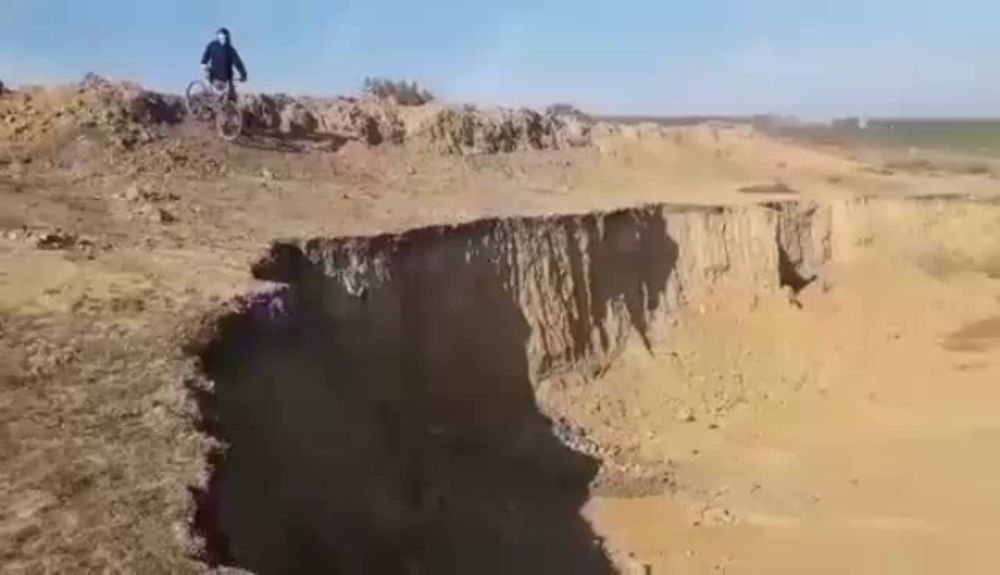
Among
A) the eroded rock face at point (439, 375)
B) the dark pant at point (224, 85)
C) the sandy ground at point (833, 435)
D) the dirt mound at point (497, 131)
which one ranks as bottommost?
the sandy ground at point (833, 435)

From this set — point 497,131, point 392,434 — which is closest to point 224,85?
point 497,131

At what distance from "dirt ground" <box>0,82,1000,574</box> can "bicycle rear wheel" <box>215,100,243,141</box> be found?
0.34 metres

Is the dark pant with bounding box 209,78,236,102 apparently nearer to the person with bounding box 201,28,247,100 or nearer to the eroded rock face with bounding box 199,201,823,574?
the person with bounding box 201,28,247,100

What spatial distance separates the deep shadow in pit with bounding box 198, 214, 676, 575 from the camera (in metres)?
9.66

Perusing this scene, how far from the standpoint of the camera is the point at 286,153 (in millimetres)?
23734

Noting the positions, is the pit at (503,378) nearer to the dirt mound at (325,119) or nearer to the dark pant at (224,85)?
the dark pant at (224,85)

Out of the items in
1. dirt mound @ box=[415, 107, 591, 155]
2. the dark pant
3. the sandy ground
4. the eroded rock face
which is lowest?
the sandy ground

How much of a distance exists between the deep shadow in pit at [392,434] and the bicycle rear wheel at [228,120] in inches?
283

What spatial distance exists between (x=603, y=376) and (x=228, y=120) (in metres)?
8.81

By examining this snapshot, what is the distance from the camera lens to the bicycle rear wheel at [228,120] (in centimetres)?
2305

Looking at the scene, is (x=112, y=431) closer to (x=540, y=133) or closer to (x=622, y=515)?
(x=622, y=515)

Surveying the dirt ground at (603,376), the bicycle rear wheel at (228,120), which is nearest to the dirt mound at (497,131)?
the dirt ground at (603,376)

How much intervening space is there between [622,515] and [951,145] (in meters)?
56.7

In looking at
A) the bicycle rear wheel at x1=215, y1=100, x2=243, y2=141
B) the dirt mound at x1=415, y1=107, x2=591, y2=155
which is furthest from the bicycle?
the dirt mound at x1=415, y1=107, x2=591, y2=155
